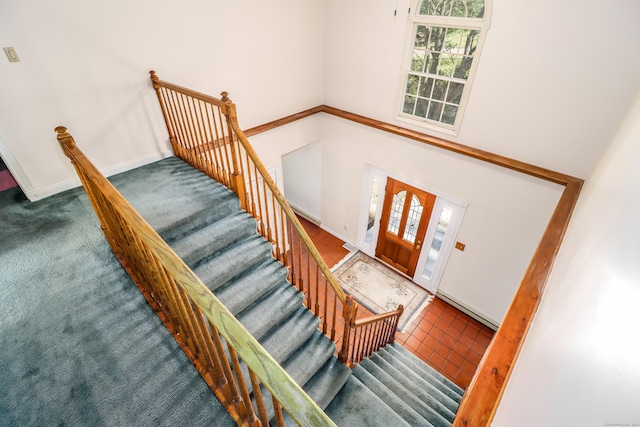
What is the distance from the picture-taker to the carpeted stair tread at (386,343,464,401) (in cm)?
377

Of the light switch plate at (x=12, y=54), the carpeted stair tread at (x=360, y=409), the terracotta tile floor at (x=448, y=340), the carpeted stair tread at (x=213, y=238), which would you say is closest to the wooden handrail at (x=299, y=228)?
the carpeted stair tread at (x=213, y=238)

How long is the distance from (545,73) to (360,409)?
377 centimetres

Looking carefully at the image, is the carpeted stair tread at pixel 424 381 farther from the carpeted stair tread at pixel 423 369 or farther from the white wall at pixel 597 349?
the white wall at pixel 597 349

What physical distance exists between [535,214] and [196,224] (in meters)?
3.88

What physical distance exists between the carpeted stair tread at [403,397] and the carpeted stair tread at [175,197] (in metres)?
2.22

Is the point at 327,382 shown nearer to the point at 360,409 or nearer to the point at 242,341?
the point at 360,409

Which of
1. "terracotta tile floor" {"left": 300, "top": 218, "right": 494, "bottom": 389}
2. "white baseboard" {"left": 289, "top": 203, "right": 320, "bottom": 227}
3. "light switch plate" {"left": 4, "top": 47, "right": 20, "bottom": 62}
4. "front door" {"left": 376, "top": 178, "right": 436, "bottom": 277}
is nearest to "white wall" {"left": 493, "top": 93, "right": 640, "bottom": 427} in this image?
"terracotta tile floor" {"left": 300, "top": 218, "right": 494, "bottom": 389}

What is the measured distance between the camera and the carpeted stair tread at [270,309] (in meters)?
2.64

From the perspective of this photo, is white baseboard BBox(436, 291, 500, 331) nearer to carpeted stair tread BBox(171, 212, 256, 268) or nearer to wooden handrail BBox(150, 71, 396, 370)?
wooden handrail BBox(150, 71, 396, 370)

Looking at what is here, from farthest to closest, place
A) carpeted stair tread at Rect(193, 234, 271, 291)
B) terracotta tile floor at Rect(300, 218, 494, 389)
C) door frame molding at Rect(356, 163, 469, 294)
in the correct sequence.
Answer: door frame molding at Rect(356, 163, 469, 294)
terracotta tile floor at Rect(300, 218, 494, 389)
carpeted stair tread at Rect(193, 234, 271, 291)

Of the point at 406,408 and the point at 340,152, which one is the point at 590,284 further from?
the point at 340,152

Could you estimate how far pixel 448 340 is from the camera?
4668mm

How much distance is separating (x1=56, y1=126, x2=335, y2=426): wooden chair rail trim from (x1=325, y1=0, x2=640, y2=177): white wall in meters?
3.82

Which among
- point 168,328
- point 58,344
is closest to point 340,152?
point 168,328
